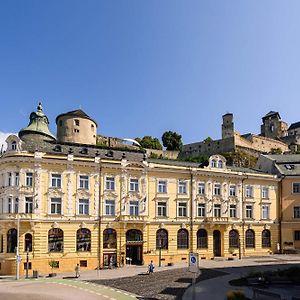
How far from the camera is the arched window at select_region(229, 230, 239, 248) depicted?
208ft

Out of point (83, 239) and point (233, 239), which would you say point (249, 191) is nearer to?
point (233, 239)

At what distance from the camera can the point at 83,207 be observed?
53.8 metres

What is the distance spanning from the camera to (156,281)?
42.8 m

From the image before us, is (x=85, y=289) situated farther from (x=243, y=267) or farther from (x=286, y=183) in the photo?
(x=286, y=183)

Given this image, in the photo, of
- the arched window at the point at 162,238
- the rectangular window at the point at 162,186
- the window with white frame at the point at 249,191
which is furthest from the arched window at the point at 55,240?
the window with white frame at the point at 249,191

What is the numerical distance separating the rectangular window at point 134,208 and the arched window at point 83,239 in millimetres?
6733

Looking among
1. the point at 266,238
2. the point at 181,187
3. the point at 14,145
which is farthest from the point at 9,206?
the point at 266,238

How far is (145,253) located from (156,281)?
1392 centimetres

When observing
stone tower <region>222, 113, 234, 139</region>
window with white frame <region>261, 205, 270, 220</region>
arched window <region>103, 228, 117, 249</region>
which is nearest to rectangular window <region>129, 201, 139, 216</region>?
arched window <region>103, 228, 117, 249</region>

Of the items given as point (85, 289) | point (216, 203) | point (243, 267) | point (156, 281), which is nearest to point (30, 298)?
point (85, 289)

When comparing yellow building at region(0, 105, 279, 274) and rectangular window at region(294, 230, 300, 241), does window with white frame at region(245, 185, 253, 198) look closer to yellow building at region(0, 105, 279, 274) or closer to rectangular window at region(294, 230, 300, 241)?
yellow building at region(0, 105, 279, 274)

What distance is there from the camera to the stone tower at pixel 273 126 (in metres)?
174

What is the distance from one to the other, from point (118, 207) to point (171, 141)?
83743 millimetres

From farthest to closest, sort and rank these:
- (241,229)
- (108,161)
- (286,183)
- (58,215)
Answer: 1. (286,183)
2. (241,229)
3. (108,161)
4. (58,215)
